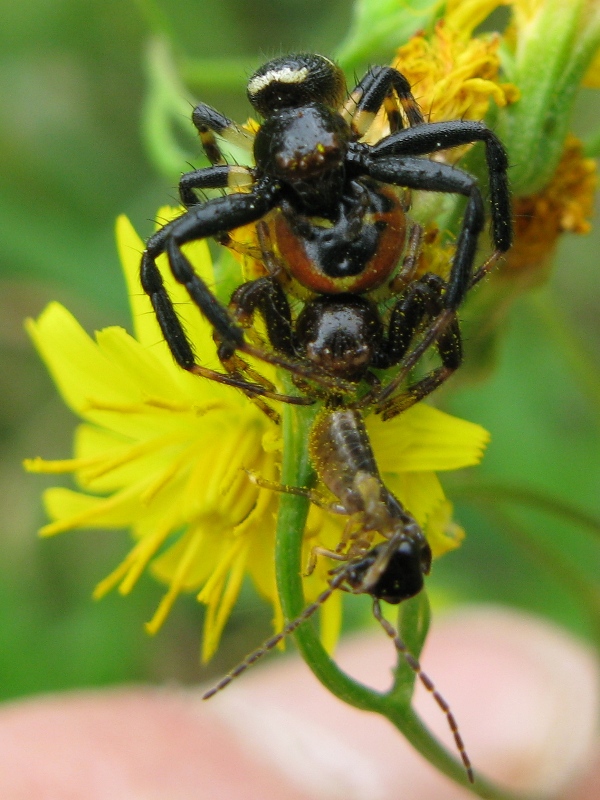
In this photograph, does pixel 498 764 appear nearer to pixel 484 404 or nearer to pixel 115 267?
pixel 484 404

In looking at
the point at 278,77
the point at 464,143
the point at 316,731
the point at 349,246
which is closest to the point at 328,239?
the point at 349,246

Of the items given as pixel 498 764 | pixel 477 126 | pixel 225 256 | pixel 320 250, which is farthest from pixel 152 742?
pixel 477 126

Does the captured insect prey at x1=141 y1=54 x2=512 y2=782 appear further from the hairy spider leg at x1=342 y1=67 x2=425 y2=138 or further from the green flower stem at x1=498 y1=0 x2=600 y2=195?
the green flower stem at x1=498 y1=0 x2=600 y2=195

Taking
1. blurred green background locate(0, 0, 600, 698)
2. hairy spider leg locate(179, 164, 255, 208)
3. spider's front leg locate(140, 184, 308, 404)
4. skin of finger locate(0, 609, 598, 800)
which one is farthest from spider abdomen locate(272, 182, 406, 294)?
skin of finger locate(0, 609, 598, 800)

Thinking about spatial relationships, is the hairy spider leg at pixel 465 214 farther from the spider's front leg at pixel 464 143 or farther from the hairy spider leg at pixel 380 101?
the hairy spider leg at pixel 380 101

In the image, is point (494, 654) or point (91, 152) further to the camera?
point (91, 152)

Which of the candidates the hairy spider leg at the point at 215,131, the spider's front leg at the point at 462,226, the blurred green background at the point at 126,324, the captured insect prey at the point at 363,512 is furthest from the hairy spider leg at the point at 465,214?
the blurred green background at the point at 126,324
